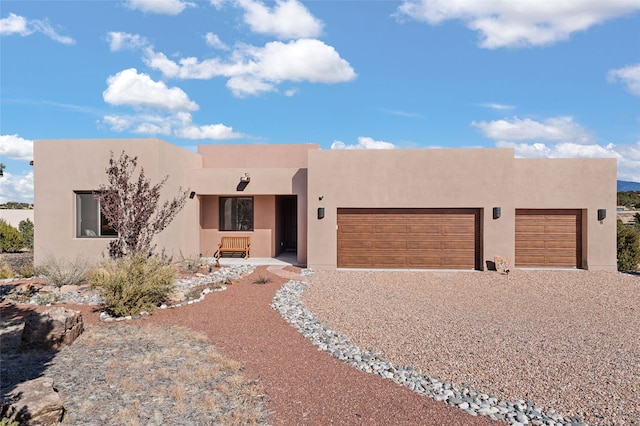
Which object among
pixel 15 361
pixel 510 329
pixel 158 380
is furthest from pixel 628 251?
pixel 15 361

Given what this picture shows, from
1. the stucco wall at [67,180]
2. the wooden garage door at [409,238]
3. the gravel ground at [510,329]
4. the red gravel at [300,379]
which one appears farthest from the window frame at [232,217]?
the red gravel at [300,379]

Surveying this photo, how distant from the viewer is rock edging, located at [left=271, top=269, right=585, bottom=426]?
3.79 meters

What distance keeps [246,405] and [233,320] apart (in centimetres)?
317

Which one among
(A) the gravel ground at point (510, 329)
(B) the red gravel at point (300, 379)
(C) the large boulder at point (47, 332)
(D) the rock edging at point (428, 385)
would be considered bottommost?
(A) the gravel ground at point (510, 329)

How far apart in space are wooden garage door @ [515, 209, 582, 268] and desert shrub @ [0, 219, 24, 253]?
22.6 meters

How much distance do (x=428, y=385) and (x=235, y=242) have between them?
38.1 ft

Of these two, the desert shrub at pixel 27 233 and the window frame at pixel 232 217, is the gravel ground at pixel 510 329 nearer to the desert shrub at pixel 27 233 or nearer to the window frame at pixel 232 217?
the window frame at pixel 232 217

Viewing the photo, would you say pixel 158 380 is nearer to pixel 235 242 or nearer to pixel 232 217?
pixel 235 242

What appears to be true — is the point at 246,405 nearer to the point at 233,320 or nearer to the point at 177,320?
the point at 233,320

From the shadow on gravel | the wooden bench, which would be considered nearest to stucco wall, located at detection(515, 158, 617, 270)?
the wooden bench

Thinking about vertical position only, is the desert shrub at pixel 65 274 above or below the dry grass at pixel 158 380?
above

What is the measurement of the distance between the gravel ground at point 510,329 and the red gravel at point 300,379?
32.4 inches

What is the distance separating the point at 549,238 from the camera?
13.3m

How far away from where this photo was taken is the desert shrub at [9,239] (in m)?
18.4
